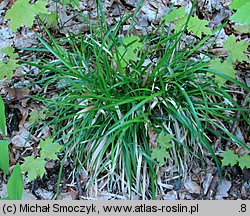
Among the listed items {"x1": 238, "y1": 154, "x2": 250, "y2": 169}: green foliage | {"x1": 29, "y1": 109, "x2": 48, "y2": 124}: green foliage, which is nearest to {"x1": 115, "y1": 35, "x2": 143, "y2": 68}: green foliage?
{"x1": 29, "y1": 109, "x2": 48, "y2": 124}: green foliage

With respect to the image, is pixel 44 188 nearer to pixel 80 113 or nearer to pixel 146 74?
pixel 80 113

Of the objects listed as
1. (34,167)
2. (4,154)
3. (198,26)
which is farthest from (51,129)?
(198,26)

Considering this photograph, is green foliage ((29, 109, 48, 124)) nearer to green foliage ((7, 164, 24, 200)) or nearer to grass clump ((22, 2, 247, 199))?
grass clump ((22, 2, 247, 199))

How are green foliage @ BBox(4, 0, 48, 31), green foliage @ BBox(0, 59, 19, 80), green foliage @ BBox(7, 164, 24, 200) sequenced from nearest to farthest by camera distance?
green foliage @ BBox(7, 164, 24, 200)
green foliage @ BBox(4, 0, 48, 31)
green foliage @ BBox(0, 59, 19, 80)

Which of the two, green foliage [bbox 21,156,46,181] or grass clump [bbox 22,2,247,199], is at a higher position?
grass clump [bbox 22,2,247,199]

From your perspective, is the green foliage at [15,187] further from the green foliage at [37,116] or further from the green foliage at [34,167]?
the green foliage at [37,116]

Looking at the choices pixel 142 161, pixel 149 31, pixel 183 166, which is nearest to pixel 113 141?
pixel 142 161

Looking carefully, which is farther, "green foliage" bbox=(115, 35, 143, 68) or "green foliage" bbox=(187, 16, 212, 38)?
"green foliage" bbox=(187, 16, 212, 38)

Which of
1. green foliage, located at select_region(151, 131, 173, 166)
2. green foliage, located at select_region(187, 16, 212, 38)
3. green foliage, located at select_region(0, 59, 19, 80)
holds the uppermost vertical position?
green foliage, located at select_region(187, 16, 212, 38)
